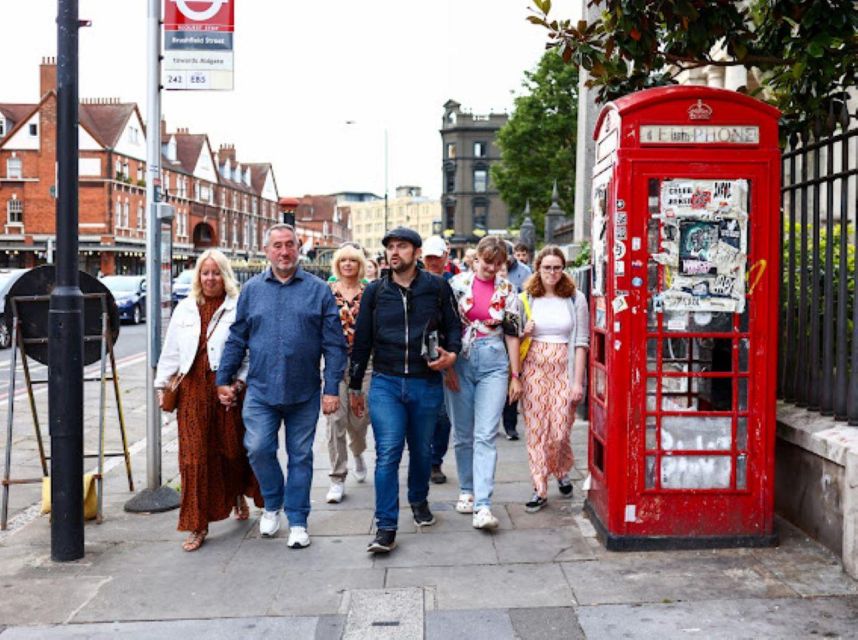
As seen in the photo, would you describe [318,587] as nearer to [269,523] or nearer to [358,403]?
[269,523]

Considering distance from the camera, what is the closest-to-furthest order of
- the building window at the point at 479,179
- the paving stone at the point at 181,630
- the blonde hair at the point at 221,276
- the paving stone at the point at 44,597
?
the paving stone at the point at 181,630, the paving stone at the point at 44,597, the blonde hair at the point at 221,276, the building window at the point at 479,179

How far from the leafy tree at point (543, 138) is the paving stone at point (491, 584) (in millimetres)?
44085

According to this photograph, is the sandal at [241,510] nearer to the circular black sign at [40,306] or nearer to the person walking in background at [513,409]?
the circular black sign at [40,306]

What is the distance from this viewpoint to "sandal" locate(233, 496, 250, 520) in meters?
6.30

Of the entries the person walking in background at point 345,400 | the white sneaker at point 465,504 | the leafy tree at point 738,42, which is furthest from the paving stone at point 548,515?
the leafy tree at point 738,42

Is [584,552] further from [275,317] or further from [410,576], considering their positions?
[275,317]

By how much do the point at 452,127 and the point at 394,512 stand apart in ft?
311

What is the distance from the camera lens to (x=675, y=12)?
5.40 m

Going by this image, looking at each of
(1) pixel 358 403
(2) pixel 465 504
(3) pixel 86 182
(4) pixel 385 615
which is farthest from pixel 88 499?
(3) pixel 86 182

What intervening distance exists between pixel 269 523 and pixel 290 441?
21.6 inches

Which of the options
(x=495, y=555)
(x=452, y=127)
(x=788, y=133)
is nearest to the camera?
(x=495, y=555)

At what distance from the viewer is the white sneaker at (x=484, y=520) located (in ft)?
19.1

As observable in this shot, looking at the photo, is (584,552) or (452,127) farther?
(452,127)

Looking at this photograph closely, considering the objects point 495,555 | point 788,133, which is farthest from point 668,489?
point 788,133
